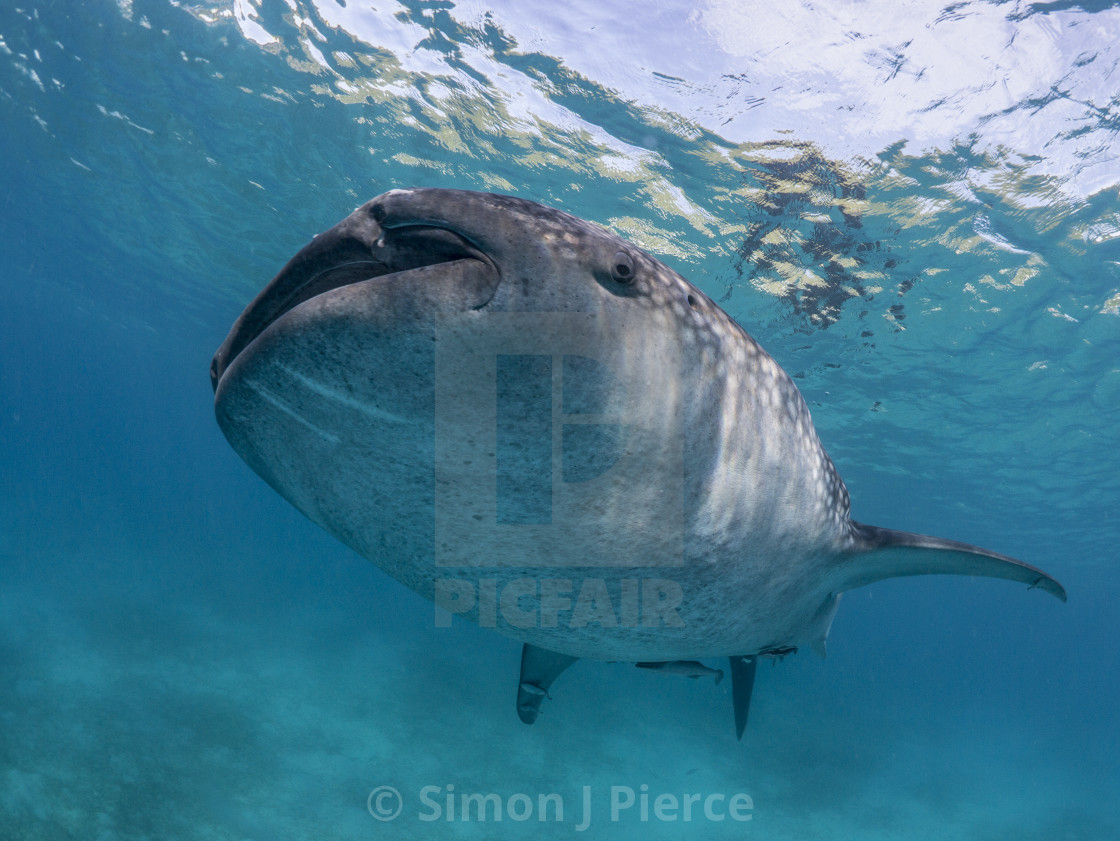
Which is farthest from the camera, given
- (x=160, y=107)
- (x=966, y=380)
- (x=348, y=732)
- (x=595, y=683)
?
(x=595, y=683)

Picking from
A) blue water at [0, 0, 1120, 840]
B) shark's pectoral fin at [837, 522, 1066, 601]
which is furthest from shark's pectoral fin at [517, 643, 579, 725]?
blue water at [0, 0, 1120, 840]

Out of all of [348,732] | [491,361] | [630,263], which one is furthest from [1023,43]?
[348,732]

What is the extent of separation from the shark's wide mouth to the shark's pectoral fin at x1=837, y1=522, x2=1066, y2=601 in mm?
2856

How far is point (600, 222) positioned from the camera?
14.8 metres

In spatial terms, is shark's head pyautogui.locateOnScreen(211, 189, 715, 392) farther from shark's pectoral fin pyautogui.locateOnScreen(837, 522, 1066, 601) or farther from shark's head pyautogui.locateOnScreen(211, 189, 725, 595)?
shark's pectoral fin pyautogui.locateOnScreen(837, 522, 1066, 601)

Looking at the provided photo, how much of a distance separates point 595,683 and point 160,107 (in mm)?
24299

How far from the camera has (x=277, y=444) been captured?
1.94m

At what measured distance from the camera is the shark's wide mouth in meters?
1.54

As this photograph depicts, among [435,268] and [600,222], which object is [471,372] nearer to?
[435,268]

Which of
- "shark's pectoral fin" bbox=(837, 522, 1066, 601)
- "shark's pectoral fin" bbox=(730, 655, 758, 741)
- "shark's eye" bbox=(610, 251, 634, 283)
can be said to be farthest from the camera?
"shark's pectoral fin" bbox=(730, 655, 758, 741)

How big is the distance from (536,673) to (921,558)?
10.8 feet

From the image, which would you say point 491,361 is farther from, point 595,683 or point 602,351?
point 595,683
